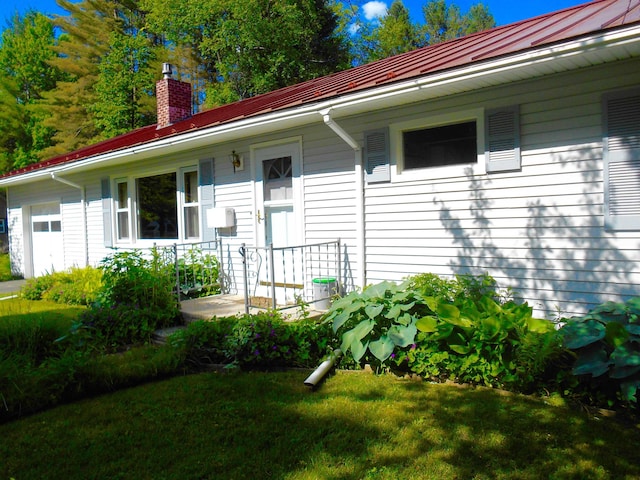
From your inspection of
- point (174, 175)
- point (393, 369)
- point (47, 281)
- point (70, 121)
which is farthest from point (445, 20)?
point (393, 369)

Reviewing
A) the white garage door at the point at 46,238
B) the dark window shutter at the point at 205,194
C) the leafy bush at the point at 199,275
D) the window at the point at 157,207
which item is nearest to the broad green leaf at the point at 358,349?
the leafy bush at the point at 199,275

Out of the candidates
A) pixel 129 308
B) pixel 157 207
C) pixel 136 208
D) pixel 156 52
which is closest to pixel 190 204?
pixel 157 207

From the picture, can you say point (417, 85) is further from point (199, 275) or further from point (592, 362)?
point (199, 275)

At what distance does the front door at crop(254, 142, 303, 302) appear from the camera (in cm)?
711

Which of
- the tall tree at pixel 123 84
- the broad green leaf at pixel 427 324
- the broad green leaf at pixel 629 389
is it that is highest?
the tall tree at pixel 123 84

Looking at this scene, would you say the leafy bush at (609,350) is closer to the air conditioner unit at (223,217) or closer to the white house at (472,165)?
the white house at (472,165)

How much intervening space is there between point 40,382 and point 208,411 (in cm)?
147

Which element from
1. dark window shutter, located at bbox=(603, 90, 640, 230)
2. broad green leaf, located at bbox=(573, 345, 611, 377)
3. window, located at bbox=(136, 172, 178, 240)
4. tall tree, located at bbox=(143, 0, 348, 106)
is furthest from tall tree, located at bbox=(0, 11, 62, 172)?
broad green leaf, located at bbox=(573, 345, 611, 377)

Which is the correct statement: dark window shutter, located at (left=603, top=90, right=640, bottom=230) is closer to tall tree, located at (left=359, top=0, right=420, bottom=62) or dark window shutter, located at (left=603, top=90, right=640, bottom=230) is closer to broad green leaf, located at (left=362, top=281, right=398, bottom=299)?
broad green leaf, located at (left=362, top=281, right=398, bottom=299)

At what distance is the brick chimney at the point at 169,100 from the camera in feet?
38.6

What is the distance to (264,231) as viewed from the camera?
7605mm

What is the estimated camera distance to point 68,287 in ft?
30.3

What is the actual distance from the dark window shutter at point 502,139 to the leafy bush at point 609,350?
183 centimetres

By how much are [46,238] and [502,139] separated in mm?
12998
